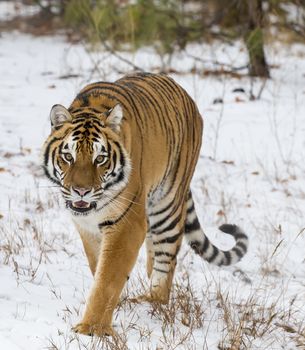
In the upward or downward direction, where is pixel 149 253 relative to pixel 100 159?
downward

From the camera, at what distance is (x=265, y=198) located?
655cm

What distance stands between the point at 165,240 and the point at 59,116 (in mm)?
1242

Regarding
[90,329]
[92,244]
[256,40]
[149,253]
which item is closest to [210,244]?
[149,253]

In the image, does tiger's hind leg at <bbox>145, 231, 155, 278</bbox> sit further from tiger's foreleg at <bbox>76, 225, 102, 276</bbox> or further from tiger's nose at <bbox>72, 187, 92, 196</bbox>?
tiger's nose at <bbox>72, 187, 92, 196</bbox>

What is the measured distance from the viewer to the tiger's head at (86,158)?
3539 mm

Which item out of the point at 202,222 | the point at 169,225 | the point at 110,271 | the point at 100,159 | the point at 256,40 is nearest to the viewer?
the point at 100,159

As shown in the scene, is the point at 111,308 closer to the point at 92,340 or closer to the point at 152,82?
the point at 92,340

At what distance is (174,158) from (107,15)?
612cm

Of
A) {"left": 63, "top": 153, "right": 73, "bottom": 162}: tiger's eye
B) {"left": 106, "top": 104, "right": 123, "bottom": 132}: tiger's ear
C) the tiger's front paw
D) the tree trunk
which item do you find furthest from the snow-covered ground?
{"left": 106, "top": 104, "right": 123, "bottom": 132}: tiger's ear

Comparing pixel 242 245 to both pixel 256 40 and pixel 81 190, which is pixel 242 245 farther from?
pixel 256 40

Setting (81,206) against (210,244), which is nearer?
(81,206)

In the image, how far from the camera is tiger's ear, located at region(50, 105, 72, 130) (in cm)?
367

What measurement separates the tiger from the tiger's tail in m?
0.21

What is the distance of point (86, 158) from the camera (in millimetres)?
3564
